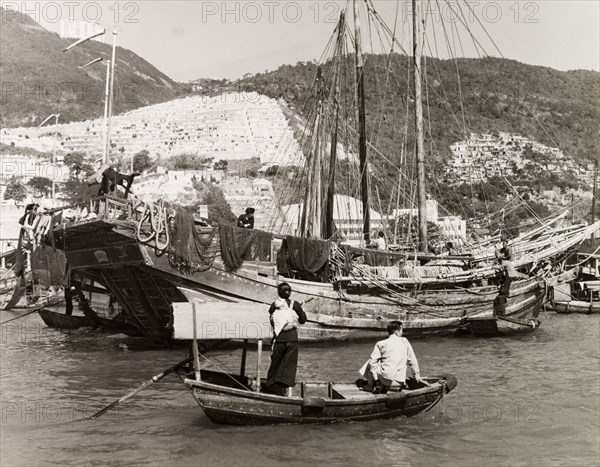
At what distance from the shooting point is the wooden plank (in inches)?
401

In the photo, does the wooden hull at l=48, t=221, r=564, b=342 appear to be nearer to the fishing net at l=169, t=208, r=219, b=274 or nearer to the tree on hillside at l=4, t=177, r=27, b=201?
the fishing net at l=169, t=208, r=219, b=274

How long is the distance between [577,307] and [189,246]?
62.6 feet

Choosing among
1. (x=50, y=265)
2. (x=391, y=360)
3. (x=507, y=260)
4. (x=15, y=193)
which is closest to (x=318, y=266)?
(x=507, y=260)

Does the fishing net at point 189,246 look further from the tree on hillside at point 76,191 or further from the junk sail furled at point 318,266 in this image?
the tree on hillside at point 76,191

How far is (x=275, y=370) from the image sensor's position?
401 inches

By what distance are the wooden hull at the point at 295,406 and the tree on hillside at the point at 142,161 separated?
90118 mm

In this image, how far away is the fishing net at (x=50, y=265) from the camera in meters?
19.5

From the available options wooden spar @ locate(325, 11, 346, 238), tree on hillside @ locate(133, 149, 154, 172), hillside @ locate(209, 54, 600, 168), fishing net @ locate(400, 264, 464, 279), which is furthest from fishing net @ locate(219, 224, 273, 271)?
hillside @ locate(209, 54, 600, 168)

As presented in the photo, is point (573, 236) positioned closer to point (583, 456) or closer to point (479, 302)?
point (479, 302)

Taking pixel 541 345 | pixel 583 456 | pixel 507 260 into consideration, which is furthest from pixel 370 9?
pixel 583 456

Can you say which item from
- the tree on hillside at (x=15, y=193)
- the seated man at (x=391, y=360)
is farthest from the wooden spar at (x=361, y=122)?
the tree on hillside at (x=15, y=193)

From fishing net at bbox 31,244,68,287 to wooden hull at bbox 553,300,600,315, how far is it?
20.0 meters

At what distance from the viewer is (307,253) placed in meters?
19.3

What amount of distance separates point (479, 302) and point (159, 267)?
10.4 metres
